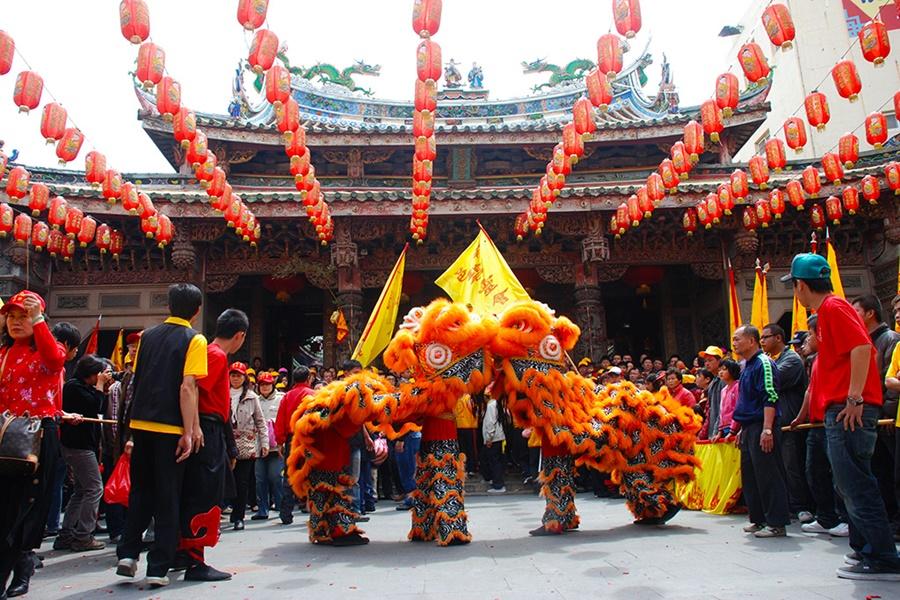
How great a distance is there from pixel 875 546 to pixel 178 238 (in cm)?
1089

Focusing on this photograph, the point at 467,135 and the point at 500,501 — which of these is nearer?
the point at 500,501

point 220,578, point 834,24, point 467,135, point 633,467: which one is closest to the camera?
point 220,578

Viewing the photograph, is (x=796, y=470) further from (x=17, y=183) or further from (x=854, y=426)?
(x=17, y=183)

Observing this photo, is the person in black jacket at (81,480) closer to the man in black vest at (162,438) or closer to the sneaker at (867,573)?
the man in black vest at (162,438)

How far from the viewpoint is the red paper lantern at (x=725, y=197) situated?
10758mm

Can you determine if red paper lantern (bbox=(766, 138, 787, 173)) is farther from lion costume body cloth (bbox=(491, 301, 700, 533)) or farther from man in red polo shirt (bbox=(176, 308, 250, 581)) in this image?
man in red polo shirt (bbox=(176, 308, 250, 581))

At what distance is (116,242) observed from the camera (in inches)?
449

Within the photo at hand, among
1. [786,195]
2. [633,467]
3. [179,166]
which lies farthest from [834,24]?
[633,467]

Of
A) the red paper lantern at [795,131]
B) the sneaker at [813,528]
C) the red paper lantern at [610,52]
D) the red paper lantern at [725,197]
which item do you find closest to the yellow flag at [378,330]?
the red paper lantern at [610,52]

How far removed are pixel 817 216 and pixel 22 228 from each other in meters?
12.6

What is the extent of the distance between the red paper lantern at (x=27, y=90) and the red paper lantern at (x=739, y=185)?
9.91 meters

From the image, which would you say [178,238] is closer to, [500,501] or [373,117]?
[373,117]

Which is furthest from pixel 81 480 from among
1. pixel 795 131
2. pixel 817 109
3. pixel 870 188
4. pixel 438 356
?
pixel 870 188

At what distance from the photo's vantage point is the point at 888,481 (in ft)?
15.5
